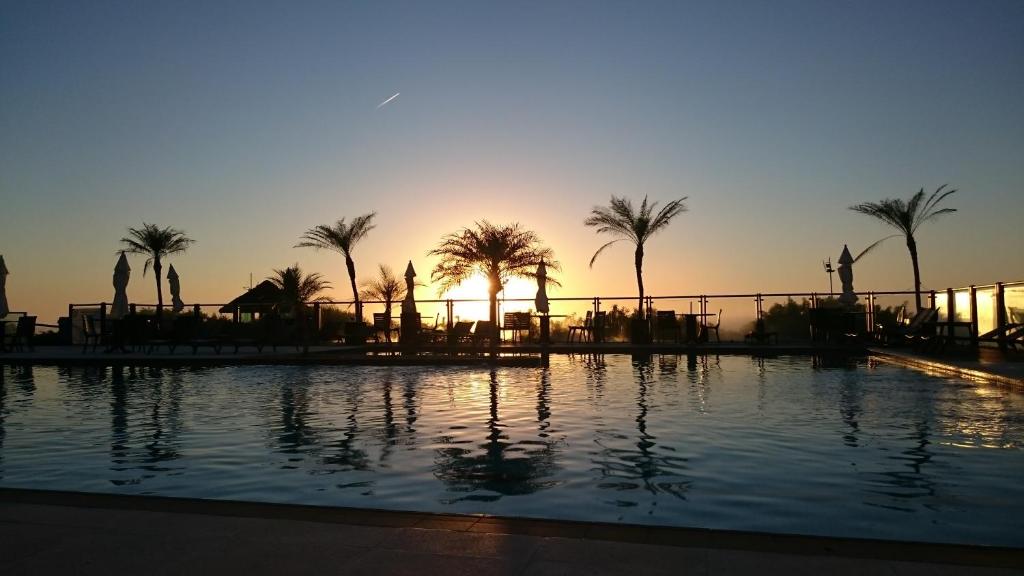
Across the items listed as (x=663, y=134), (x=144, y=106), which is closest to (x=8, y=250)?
(x=144, y=106)

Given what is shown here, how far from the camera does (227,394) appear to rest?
952cm

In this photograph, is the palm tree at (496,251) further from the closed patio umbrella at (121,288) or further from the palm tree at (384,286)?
the closed patio umbrella at (121,288)

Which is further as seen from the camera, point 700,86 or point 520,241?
point 520,241

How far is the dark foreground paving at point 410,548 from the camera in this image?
243 cm

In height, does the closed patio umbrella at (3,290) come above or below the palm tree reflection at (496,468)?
above

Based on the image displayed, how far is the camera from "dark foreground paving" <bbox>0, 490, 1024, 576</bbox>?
243cm

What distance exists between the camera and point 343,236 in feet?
89.0

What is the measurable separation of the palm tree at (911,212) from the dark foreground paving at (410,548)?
2294 centimetres

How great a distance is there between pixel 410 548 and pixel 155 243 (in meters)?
30.2

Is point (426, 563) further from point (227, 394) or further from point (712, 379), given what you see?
point (712, 379)

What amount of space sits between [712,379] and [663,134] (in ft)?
25.3

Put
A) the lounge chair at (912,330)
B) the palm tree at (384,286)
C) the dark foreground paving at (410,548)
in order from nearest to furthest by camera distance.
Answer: the dark foreground paving at (410,548)
the lounge chair at (912,330)
the palm tree at (384,286)

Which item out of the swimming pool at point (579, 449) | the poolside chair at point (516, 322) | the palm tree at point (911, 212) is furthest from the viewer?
the palm tree at point (911, 212)

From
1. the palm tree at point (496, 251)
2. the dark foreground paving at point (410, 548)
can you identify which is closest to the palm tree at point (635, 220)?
the palm tree at point (496, 251)
